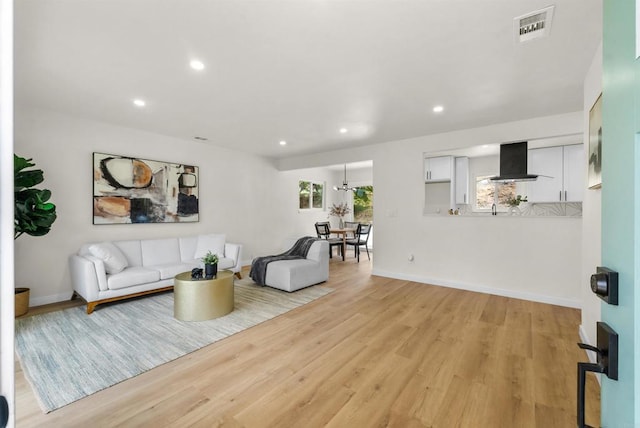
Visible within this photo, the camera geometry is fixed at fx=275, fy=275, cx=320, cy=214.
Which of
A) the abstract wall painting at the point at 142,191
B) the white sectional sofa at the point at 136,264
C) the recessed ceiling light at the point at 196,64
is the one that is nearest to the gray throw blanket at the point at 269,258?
the white sectional sofa at the point at 136,264

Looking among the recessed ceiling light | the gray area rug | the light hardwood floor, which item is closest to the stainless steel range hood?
the light hardwood floor

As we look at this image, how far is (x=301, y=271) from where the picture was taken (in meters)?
4.21

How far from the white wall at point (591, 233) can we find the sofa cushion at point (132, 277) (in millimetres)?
4720

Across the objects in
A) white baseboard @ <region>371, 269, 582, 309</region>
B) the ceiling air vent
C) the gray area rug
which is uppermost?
the ceiling air vent

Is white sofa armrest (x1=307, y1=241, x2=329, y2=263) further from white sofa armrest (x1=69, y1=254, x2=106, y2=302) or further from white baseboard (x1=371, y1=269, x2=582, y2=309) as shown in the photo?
white sofa armrest (x1=69, y1=254, x2=106, y2=302)

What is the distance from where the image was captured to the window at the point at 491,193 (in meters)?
6.09

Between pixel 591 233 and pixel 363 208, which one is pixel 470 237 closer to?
pixel 591 233

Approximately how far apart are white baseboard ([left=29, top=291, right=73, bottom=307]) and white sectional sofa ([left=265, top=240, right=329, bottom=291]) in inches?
106

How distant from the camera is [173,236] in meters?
4.88

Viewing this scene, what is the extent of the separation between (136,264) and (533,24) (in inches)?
204

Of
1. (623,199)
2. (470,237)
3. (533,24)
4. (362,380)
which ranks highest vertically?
(533,24)

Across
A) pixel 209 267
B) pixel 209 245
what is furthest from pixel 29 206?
pixel 209 245

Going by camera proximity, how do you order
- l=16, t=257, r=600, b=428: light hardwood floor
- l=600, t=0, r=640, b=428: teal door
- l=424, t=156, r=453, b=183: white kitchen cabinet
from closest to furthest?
l=600, t=0, r=640, b=428: teal door
l=16, t=257, r=600, b=428: light hardwood floor
l=424, t=156, r=453, b=183: white kitchen cabinet

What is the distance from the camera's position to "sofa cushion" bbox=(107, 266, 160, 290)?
11.2ft
